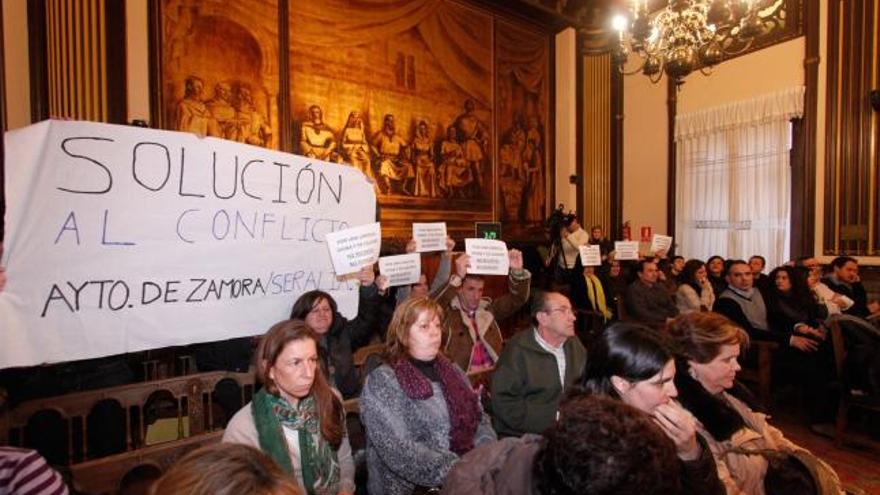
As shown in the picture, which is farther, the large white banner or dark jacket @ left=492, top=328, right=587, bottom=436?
dark jacket @ left=492, top=328, right=587, bottom=436

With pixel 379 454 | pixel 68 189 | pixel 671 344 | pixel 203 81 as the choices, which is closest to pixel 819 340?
pixel 671 344

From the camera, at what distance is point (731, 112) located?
828 cm

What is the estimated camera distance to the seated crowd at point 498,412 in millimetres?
956

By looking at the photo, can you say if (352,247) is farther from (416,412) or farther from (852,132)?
(852,132)

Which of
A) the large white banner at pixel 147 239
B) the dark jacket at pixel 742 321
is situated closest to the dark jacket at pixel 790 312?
the dark jacket at pixel 742 321

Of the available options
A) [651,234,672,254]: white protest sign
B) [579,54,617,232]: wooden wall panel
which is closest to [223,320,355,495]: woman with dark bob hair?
[651,234,672,254]: white protest sign

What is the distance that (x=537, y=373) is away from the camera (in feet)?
8.34

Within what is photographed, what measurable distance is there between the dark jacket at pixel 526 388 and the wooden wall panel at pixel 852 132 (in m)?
6.86

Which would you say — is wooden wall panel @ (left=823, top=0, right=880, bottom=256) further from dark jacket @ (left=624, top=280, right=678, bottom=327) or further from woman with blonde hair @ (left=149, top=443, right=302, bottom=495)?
woman with blonde hair @ (left=149, top=443, right=302, bottom=495)

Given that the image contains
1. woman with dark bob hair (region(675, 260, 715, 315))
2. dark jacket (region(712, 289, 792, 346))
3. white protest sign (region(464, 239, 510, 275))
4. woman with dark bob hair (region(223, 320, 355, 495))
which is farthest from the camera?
woman with dark bob hair (region(675, 260, 715, 315))

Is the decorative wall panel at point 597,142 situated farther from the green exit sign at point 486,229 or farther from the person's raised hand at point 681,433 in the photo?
the person's raised hand at point 681,433

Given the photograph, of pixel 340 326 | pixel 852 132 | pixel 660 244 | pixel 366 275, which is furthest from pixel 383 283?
pixel 852 132

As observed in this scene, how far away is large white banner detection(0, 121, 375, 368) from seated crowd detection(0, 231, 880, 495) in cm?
36

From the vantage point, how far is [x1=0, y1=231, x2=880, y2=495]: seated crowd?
96cm
